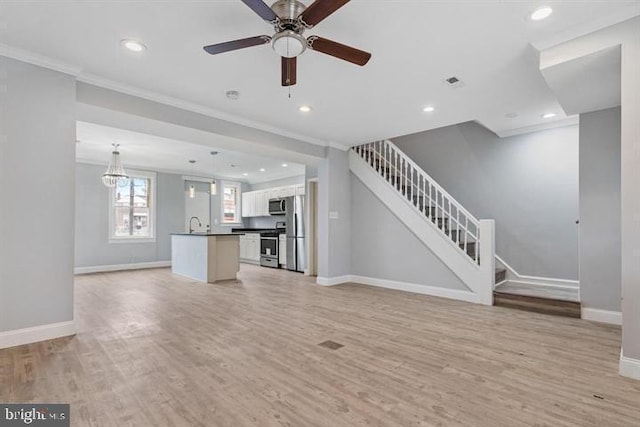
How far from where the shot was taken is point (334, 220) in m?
6.02

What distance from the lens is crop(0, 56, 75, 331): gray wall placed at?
2.77m

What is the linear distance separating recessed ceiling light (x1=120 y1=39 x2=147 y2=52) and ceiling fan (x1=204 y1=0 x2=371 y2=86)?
96 cm

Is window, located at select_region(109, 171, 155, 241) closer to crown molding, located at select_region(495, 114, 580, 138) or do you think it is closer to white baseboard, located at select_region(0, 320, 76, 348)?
white baseboard, located at select_region(0, 320, 76, 348)

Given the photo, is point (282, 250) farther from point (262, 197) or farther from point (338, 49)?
point (338, 49)

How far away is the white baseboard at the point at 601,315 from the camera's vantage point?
3.60 m

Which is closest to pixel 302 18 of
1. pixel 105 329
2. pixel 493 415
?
pixel 493 415

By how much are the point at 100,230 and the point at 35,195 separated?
5462mm

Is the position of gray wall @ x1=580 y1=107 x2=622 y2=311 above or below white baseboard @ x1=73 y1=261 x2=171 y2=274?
above

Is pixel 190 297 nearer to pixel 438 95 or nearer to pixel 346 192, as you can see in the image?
pixel 346 192

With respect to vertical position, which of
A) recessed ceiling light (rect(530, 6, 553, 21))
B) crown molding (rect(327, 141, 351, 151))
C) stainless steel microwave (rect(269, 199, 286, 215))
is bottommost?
stainless steel microwave (rect(269, 199, 286, 215))

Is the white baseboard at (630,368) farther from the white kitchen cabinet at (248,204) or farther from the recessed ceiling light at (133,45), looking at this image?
the white kitchen cabinet at (248,204)

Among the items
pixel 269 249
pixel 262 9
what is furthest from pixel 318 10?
pixel 269 249

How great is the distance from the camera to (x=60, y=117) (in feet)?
10.1

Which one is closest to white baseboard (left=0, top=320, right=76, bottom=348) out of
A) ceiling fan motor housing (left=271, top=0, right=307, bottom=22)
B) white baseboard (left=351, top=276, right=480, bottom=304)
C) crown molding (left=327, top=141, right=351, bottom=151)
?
ceiling fan motor housing (left=271, top=0, right=307, bottom=22)
